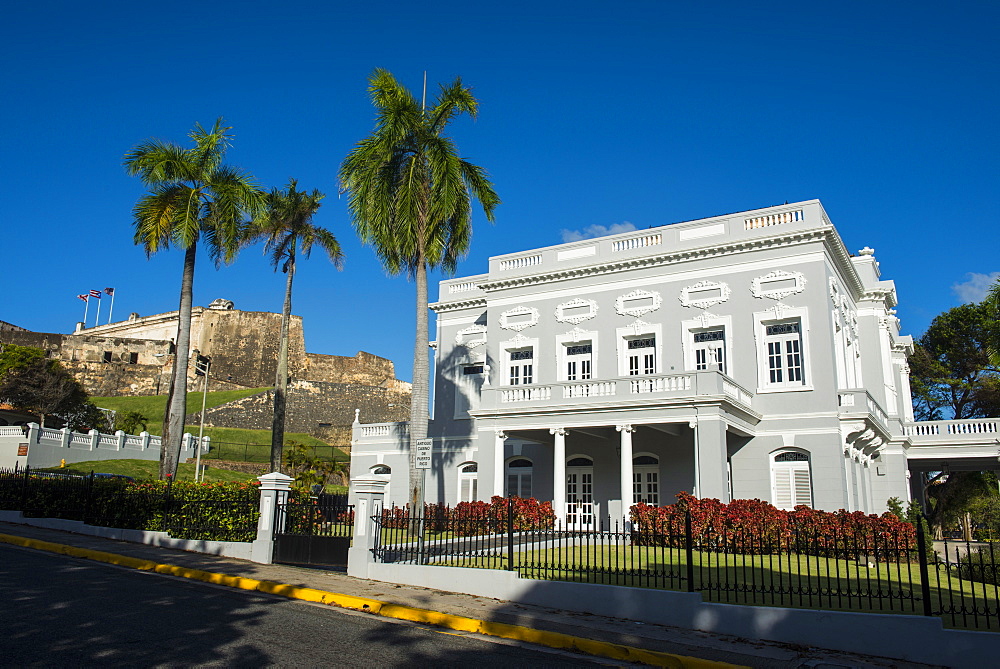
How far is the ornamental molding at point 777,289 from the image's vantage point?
2280 cm

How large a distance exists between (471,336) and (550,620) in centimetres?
2019

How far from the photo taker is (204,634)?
8836mm

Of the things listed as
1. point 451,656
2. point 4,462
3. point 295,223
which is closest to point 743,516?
point 451,656

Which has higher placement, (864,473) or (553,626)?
(864,473)

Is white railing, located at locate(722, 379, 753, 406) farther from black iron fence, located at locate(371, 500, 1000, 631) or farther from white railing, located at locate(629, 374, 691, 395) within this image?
black iron fence, located at locate(371, 500, 1000, 631)

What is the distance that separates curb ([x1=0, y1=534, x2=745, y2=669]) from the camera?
8.80 metres

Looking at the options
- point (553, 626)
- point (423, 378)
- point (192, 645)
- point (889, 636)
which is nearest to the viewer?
point (192, 645)

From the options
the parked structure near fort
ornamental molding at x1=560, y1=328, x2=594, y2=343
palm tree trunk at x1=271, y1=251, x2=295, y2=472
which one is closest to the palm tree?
palm tree trunk at x1=271, y1=251, x2=295, y2=472

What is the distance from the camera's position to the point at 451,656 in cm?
849

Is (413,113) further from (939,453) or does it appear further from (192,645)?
(939,453)

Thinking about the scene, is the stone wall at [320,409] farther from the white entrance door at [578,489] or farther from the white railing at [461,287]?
the white entrance door at [578,489]

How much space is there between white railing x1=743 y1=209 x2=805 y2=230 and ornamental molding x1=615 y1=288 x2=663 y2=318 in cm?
354

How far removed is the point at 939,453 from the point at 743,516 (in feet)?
42.6

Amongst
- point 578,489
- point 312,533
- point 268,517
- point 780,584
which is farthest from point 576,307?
point 780,584
